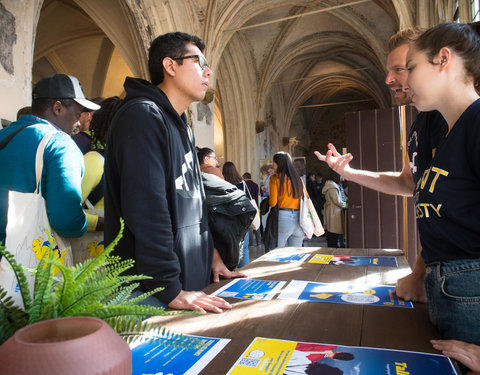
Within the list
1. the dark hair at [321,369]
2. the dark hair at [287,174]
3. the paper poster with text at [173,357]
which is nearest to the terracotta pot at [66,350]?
the paper poster with text at [173,357]

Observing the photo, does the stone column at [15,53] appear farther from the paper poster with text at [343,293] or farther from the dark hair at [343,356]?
the dark hair at [343,356]

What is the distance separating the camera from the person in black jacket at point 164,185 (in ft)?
4.47

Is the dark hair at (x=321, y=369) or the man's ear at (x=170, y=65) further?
the man's ear at (x=170, y=65)

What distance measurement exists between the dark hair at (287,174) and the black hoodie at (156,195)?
132 inches

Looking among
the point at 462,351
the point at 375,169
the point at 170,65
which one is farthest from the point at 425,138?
the point at 375,169

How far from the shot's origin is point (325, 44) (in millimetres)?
16062

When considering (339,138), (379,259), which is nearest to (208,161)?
(379,259)

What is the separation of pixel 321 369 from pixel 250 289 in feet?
2.36

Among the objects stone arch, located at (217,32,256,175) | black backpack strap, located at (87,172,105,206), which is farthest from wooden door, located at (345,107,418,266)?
stone arch, located at (217,32,256,175)

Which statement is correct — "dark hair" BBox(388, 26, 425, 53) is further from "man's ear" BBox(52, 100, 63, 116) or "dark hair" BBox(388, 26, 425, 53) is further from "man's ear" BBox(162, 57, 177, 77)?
"man's ear" BBox(52, 100, 63, 116)

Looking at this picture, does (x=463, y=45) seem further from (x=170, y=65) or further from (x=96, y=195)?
(x=96, y=195)

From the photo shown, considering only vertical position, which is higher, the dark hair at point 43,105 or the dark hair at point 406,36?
the dark hair at point 406,36

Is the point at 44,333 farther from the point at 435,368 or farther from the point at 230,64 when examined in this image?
the point at 230,64

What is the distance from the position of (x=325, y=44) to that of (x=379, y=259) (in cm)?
1558
